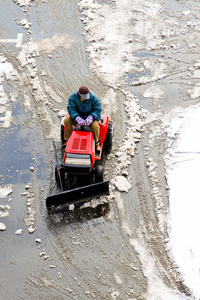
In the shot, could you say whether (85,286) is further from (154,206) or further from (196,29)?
(196,29)

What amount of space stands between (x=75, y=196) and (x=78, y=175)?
1.77ft

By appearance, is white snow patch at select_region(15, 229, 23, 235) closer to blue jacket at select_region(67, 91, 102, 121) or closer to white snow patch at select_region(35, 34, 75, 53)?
blue jacket at select_region(67, 91, 102, 121)

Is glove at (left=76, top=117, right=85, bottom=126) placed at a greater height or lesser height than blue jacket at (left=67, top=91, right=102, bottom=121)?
lesser

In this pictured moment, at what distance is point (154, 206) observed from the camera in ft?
22.5

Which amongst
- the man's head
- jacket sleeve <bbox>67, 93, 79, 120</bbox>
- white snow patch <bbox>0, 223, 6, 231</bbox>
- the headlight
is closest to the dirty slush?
white snow patch <bbox>0, 223, 6, 231</bbox>

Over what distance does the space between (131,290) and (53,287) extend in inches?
47.5

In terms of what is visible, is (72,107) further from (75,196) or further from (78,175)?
(75,196)

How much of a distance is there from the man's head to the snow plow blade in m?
1.66

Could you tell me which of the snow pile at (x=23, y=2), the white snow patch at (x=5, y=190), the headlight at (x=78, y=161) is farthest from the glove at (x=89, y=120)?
the snow pile at (x=23, y=2)

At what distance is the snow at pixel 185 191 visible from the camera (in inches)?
231

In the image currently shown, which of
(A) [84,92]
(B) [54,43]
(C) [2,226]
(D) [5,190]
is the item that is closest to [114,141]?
(A) [84,92]

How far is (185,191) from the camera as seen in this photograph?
6.89 meters

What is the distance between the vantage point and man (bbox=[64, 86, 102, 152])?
7.13m

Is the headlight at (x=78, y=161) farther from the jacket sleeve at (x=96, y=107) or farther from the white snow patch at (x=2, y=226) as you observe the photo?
the white snow patch at (x=2, y=226)
